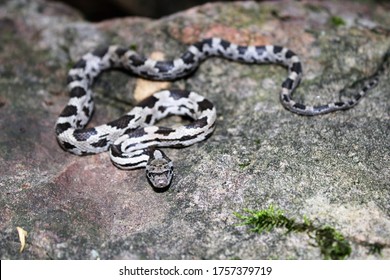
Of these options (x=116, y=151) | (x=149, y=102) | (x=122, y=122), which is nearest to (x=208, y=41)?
(x=149, y=102)

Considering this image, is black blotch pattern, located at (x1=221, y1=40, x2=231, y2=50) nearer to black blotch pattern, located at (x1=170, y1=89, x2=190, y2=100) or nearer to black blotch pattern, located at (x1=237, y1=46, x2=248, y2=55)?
black blotch pattern, located at (x1=237, y1=46, x2=248, y2=55)

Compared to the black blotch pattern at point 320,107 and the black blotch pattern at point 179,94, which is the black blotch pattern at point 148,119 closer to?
the black blotch pattern at point 179,94

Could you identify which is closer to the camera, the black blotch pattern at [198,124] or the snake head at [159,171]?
the snake head at [159,171]

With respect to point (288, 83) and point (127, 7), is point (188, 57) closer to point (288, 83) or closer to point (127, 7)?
point (288, 83)

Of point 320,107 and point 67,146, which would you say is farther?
point 320,107

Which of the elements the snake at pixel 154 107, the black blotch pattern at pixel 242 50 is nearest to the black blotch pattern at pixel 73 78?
the snake at pixel 154 107

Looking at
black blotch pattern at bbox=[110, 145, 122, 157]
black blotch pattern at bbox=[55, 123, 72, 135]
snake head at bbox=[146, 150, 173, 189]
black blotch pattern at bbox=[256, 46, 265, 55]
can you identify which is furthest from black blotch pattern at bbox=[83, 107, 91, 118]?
black blotch pattern at bbox=[256, 46, 265, 55]

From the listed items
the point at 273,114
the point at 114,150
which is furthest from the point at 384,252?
the point at 114,150

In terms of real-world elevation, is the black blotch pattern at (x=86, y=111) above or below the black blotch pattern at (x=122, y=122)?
below
